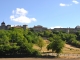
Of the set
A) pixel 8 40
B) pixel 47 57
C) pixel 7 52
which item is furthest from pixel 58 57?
pixel 8 40

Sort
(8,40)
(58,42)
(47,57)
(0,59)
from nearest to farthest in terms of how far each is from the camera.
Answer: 1. (0,59)
2. (47,57)
3. (58,42)
4. (8,40)

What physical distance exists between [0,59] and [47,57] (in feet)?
43.0

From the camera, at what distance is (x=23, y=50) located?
66.5 m

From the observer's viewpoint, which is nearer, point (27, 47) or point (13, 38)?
point (27, 47)

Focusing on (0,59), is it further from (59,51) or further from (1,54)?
(59,51)

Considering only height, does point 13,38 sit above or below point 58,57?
above

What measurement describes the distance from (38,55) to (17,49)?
6258 mm

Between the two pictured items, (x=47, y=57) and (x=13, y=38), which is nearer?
(x=47, y=57)

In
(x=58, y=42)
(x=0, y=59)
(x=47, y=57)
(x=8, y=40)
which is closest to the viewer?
(x=0, y=59)

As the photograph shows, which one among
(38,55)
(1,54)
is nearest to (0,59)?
(1,54)

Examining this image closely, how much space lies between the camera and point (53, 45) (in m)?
70.3

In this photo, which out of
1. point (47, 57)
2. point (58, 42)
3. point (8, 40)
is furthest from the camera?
point (8, 40)

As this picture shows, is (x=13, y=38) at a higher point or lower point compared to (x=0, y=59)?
higher

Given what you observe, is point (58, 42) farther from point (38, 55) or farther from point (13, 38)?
point (13, 38)
